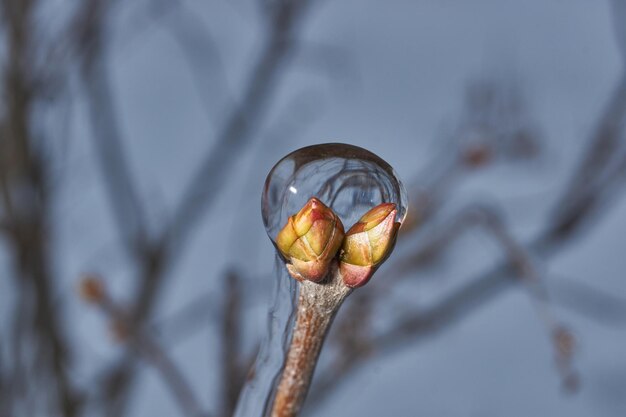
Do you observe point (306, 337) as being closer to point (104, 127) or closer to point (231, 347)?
point (231, 347)

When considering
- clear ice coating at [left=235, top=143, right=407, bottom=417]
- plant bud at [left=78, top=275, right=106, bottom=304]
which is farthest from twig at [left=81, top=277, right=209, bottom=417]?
clear ice coating at [left=235, top=143, right=407, bottom=417]

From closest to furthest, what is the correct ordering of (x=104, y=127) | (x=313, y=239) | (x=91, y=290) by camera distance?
(x=313, y=239) → (x=91, y=290) → (x=104, y=127)

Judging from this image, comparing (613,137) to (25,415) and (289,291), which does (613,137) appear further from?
(25,415)

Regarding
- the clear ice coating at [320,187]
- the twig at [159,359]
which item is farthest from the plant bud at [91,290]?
the clear ice coating at [320,187]

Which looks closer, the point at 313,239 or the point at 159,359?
the point at 313,239

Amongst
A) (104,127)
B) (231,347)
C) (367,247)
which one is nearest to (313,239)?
(367,247)

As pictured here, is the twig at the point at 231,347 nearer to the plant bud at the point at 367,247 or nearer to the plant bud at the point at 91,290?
the plant bud at the point at 91,290

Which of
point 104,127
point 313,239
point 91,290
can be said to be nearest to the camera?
point 313,239
